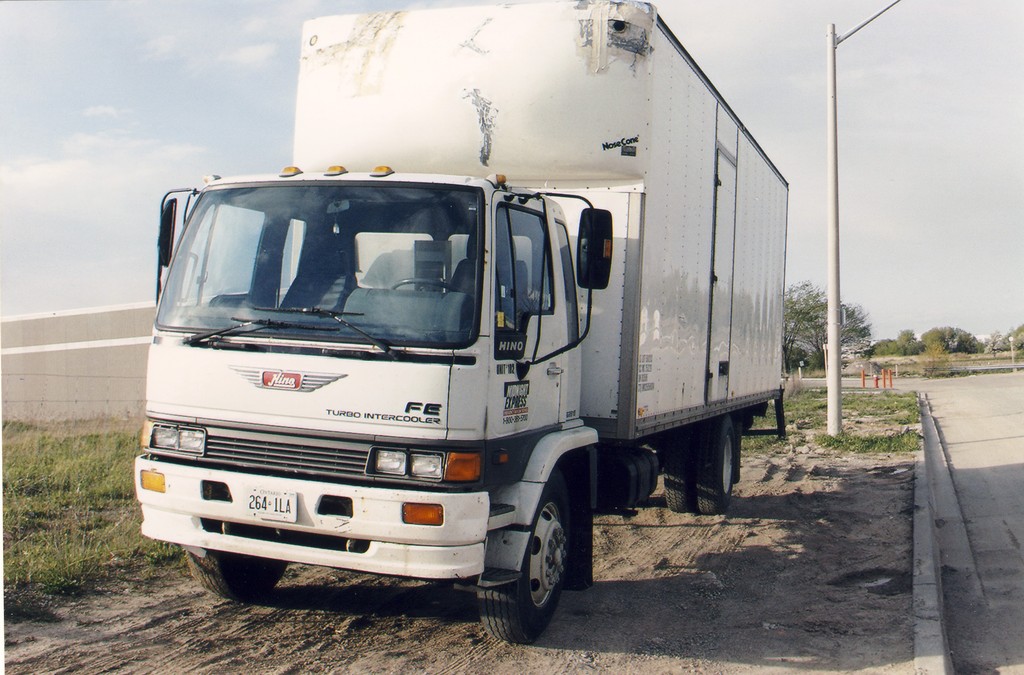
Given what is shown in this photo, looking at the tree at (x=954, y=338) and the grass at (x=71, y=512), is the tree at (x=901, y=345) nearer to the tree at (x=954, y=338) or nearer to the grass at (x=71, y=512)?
the tree at (x=954, y=338)

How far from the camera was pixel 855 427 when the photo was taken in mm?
20078

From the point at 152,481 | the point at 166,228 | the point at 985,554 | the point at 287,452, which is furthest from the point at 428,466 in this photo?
the point at 985,554

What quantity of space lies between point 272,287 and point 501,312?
120 cm

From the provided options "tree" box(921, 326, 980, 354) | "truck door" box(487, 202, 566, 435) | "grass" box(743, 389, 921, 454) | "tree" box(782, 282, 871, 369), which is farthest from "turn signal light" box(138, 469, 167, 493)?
"tree" box(921, 326, 980, 354)

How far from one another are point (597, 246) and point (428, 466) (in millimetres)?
→ 1650

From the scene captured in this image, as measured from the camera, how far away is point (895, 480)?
484 inches

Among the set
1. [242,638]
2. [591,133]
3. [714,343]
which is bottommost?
[242,638]

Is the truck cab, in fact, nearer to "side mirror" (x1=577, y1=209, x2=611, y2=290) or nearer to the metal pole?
"side mirror" (x1=577, y1=209, x2=611, y2=290)

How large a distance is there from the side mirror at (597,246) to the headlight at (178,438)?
2.25 m

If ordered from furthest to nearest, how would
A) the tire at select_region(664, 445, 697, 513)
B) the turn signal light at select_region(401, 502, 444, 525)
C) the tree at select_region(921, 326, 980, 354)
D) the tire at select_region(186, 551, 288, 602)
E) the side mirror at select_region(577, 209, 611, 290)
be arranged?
1. the tree at select_region(921, 326, 980, 354)
2. the tire at select_region(664, 445, 697, 513)
3. the tire at select_region(186, 551, 288, 602)
4. the side mirror at select_region(577, 209, 611, 290)
5. the turn signal light at select_region(401, 502, 444, 525)

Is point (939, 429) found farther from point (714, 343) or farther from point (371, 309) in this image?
point (371, 309)

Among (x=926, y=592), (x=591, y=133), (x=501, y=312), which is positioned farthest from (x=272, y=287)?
(x=926, y=592)

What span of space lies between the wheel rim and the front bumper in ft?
2.28

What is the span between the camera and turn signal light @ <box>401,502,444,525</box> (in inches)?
177
